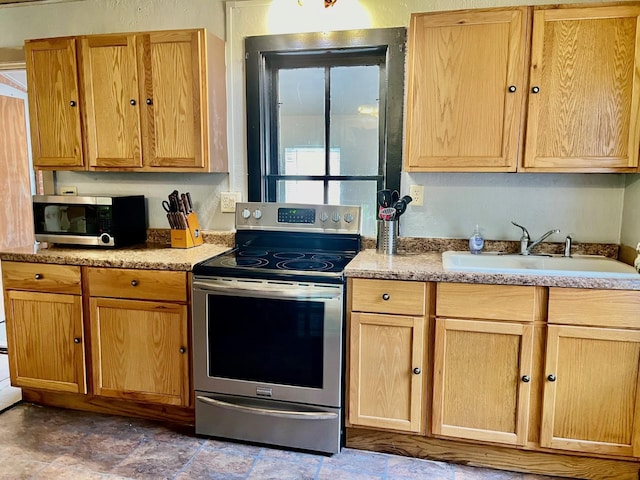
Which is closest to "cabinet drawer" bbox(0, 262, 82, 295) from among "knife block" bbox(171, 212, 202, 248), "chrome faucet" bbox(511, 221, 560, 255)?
"knife block" bbox(171, 212, 202, 248)

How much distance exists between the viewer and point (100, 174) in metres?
2.96

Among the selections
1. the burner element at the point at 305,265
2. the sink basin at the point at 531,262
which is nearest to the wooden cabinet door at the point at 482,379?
the sink basin at the point at 531,262

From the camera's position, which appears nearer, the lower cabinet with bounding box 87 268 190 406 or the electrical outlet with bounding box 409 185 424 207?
the lower cabinet with bounding box 87 268 190 406

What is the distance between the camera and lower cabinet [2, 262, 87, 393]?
2.42 m

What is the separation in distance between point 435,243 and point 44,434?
2156 mm

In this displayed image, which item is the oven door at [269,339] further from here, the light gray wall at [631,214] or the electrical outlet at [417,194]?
the light gray wall at [631,214]

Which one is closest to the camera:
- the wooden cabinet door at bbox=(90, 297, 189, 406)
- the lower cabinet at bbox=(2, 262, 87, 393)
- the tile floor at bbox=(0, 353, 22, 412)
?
the wooden cabinet door at bbox=(90, 297, 189, 406)

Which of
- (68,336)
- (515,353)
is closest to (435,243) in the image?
(515,353)

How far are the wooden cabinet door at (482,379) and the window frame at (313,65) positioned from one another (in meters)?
0.89

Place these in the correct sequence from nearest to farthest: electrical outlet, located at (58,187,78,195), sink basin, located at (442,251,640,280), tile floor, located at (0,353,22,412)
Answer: sink basin, located at (442,251,640,280), tile floor, located at (0,353,22,412), electrical outlet, located at (58,187,78,195)

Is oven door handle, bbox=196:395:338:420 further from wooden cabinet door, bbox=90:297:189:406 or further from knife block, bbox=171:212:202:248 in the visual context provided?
knife block, bbox=171:212:202:248

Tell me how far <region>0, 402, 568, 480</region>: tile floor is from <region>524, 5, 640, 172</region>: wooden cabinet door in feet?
4.60

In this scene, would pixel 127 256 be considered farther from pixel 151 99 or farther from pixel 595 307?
pixel 595 307

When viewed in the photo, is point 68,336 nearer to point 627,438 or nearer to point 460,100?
point 460,100
